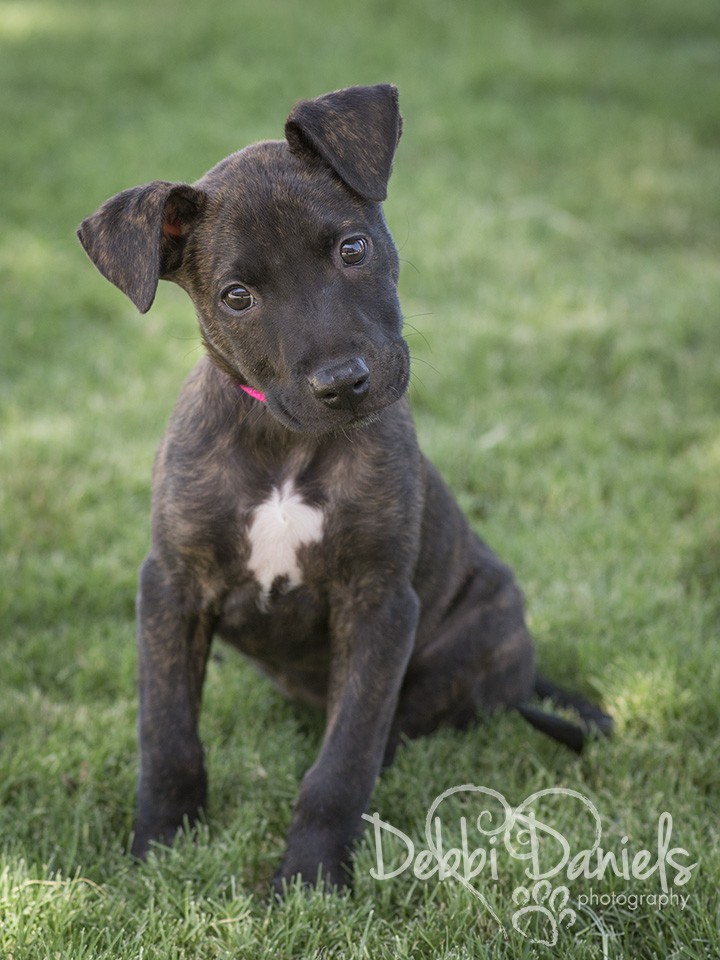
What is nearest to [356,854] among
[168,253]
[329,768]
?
[329,768]

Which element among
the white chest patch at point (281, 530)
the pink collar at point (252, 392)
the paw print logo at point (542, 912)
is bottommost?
the paw print logo at point (542, 912)

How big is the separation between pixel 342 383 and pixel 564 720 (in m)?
1.54

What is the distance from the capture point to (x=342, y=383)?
9.59 feet

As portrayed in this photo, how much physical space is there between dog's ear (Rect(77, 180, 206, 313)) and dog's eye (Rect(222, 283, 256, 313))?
0.20 metres

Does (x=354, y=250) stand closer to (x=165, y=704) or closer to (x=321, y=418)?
→ (x=321, y=418)

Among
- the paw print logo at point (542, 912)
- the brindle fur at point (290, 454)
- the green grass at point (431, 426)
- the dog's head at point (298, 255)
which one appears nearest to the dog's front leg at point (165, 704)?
the brindle fur at point (290, 454)

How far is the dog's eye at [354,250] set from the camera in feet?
10.3

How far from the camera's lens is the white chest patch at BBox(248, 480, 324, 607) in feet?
10.7

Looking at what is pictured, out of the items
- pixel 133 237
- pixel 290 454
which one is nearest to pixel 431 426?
pixel 290 454

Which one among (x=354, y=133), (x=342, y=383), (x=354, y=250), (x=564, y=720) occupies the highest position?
(x=354, y=133)

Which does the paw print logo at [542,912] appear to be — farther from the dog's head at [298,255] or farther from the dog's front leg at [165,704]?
the dog's head at [298,255]

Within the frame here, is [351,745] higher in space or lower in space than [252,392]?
lower

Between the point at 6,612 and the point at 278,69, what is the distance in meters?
8.06

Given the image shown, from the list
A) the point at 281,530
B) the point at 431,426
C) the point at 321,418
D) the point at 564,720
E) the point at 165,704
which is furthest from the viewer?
the point at 431,426
